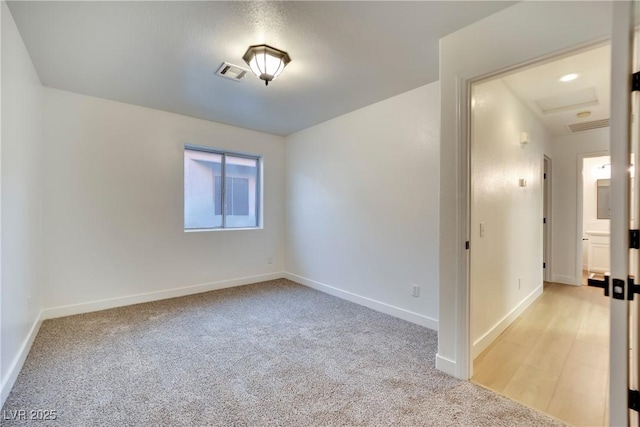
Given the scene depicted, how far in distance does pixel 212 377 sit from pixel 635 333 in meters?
2.38

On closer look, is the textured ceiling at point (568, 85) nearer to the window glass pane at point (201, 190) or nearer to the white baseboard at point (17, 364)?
the window glass pane at point (201, 190)

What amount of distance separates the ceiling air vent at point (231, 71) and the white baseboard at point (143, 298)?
2837 millimetres

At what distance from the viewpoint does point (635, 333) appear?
1239 millimetres

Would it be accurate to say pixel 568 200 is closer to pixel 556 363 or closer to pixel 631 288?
pixel 556 363

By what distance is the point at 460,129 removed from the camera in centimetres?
203

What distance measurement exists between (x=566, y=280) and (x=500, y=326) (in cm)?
287

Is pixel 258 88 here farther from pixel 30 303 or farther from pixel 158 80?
pixel 30 303

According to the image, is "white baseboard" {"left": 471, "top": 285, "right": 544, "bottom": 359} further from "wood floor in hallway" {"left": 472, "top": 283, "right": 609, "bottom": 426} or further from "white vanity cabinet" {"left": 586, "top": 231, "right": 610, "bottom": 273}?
"white vanity cabinet" {"left": 586, "top": 231, "right": 610, "bottom": 273}

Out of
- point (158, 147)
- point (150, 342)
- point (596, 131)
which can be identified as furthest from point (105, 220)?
point (596, 131)

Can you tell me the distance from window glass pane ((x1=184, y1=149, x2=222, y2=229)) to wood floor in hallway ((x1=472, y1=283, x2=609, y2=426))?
12.3ft

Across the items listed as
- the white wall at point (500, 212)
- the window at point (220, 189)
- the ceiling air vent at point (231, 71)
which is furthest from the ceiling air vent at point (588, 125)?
the window at point (220, 189)

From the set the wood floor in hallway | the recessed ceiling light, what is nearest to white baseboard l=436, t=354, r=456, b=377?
the wood floor in hallway

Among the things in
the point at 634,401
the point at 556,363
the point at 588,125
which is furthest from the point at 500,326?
the point at 588,125

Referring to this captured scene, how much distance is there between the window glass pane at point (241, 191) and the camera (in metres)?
4.55
